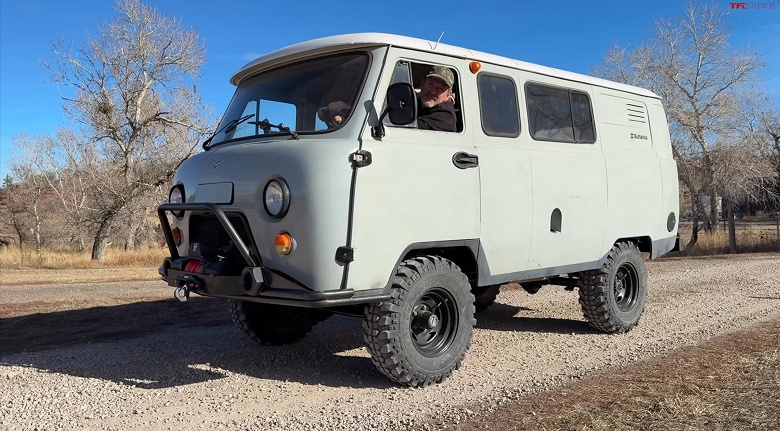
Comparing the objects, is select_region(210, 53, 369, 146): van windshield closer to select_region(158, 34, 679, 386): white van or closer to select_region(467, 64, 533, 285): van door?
select_region(158, 34, 679, 386): white van

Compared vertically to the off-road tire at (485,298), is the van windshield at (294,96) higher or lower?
higher

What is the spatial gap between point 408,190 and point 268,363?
231cm

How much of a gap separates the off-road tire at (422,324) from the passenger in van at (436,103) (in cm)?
110

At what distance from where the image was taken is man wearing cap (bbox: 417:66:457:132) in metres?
5.04

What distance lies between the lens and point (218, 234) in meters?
4.98

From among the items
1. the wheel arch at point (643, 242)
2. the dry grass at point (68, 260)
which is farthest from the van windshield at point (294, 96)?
the dry grass at point (68, 260)

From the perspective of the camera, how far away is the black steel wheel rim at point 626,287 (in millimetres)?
7156

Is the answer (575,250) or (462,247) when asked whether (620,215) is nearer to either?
(575,250)

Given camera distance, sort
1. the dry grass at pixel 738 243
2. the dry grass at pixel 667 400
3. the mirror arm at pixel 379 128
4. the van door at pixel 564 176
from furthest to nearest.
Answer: the dry grass at pixel 738 243, the van door at pixel 564 176, the mirror arm at pixel 379 128, the dry grass at pixel 667 400

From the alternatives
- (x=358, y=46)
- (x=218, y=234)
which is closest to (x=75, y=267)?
(x=218, y=234)

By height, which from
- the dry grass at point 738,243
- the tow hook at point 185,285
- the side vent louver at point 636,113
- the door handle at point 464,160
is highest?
the side vent louver at point 636,113

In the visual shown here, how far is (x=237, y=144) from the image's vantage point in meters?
5.12

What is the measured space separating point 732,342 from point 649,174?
2.15 metres

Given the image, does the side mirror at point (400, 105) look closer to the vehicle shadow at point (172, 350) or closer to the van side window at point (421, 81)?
the van side window at point (421, 81)
